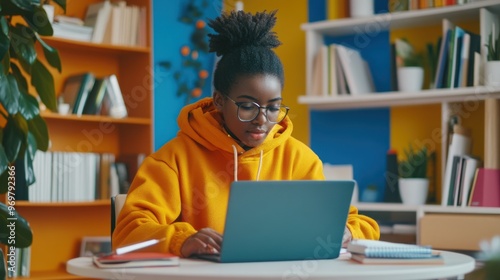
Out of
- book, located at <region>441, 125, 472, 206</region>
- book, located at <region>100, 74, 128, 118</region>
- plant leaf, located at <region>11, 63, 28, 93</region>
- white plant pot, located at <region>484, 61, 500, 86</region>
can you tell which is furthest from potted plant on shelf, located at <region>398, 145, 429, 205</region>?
plant leaf, located at <region>11, 63, 28, 93</region>

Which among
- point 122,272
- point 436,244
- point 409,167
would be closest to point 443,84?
point 409,167

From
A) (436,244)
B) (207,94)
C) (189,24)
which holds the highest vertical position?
(189,24)

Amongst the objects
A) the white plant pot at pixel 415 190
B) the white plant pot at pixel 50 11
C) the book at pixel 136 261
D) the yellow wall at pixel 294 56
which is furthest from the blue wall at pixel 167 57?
the book at pixel 136 261

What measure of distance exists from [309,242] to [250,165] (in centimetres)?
50

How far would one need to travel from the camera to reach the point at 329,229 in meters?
1.32

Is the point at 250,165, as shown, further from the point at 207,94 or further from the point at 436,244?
the point at 207,94

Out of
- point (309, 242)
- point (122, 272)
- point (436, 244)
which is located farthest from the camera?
point (436, 244)

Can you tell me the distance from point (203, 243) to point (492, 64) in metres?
2.08

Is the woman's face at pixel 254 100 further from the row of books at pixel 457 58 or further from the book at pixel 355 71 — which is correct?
the book at pixel 355 71

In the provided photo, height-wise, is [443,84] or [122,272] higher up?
[443,84]

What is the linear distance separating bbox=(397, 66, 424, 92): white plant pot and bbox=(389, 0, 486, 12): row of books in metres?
0.29

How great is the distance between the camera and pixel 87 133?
377 cm

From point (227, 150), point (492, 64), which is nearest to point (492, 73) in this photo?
point (492, 64)

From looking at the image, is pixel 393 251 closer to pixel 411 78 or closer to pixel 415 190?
pixel 415 190
